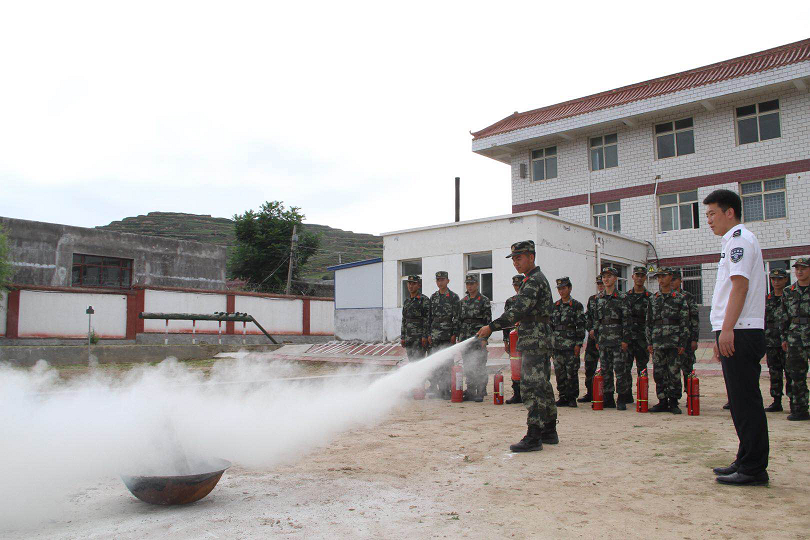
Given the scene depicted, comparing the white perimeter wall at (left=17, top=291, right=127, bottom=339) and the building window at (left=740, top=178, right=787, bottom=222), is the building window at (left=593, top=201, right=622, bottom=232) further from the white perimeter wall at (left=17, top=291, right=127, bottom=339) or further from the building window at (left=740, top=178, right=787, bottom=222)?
the white perimeter wall at (left=17, top=291, right=127, bottom=339)

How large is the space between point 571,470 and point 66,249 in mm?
34386

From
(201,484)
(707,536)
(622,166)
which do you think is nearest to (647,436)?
(707,536)

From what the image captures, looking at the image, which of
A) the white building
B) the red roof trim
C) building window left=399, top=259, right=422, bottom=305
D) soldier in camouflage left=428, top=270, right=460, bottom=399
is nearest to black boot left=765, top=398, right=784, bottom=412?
soldier in camouflage left=428, top=270, right=460, bottom=399

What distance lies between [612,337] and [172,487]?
675 centimetres

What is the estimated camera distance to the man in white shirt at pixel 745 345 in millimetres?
4332

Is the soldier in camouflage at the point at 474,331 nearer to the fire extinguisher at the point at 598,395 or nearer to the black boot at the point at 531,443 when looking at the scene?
the fire extinguisher at the point at 598,395

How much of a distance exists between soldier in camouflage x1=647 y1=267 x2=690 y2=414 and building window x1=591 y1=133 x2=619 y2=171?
60.2ft

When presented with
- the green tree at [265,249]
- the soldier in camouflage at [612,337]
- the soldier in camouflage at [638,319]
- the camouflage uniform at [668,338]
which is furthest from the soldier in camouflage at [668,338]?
the green tree at [265,249]

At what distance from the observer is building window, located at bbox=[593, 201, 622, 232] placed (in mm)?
25312

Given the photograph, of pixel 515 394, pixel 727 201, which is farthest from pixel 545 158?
pixel 727 201

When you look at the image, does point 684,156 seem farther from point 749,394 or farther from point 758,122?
point 749,394

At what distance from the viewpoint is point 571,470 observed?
16.8 ft

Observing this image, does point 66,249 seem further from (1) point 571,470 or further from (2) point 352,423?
(1) point 571,470

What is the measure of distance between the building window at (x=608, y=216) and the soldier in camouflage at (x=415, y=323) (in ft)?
56.4
